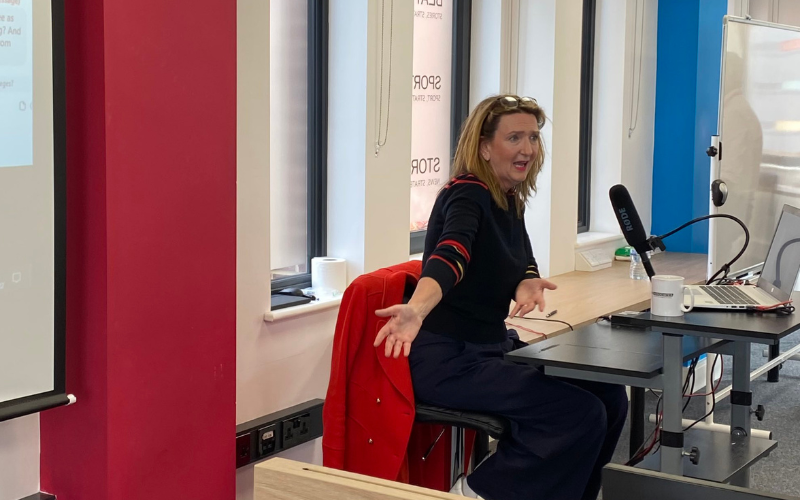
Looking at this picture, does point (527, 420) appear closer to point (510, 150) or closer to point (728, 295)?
point (728, 295)

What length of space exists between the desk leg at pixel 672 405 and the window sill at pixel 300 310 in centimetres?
107

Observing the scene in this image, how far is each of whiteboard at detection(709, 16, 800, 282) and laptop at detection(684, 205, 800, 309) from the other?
1351 millimetres

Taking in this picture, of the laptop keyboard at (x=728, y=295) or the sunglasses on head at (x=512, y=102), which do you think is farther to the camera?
the sunglasses on head at (x=512, y=102)

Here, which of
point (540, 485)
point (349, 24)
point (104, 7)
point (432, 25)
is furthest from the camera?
point (432, 25)

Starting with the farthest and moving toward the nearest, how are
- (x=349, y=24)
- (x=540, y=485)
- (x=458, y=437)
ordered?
(x=349, y=24) < (x=458, y=437) < (x=540, y=485)

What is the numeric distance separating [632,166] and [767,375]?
4.66 ft

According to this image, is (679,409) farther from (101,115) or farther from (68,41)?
(68,41)

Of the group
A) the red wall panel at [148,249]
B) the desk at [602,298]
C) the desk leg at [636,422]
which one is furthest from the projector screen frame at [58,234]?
the desk leg at [636,422]

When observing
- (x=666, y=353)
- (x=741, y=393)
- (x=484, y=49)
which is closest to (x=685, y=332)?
(x=666, y=353)

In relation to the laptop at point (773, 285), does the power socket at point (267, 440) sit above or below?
below

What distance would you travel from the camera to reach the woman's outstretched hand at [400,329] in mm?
2029

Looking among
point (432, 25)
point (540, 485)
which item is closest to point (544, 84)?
point (432, 25)

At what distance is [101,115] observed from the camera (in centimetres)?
197

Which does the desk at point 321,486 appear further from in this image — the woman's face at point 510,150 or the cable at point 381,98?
the cable at point 381,98
